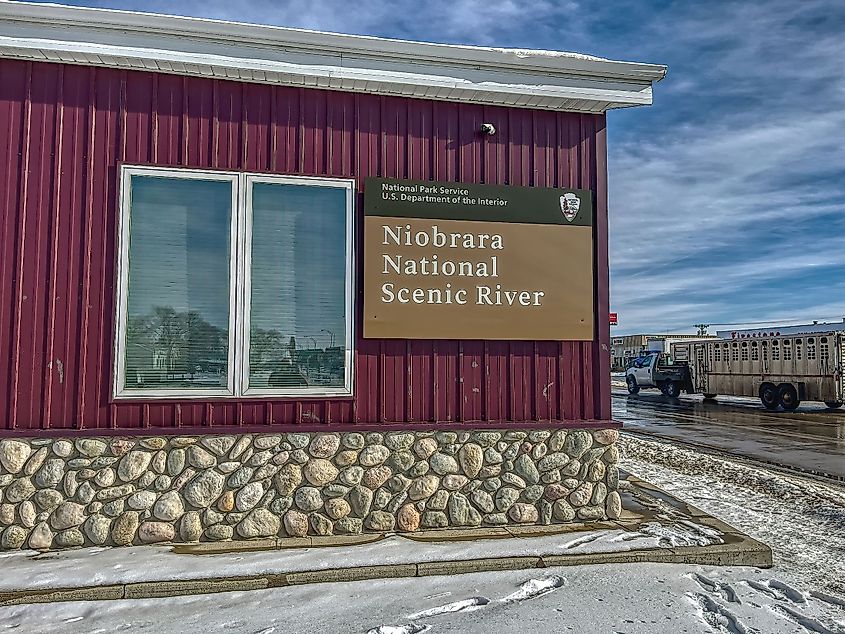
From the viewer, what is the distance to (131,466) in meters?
5.11

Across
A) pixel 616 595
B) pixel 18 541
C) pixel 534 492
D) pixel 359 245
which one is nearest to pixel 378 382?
pixel 359 245

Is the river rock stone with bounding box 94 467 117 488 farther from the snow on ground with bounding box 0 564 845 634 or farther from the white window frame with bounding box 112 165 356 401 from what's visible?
the snow on ground with bounding box 0 564 845 634

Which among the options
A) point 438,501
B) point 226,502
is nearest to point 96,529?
point 226,502

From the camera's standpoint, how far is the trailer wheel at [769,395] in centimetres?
2128

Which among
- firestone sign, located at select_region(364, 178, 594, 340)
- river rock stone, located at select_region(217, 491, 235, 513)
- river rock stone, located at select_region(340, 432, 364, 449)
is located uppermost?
firestone sign, located at select_region(364, 178, 594, 340)

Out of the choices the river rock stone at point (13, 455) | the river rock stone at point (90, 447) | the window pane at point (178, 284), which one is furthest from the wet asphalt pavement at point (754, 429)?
the river rock stone at point (13, 455)

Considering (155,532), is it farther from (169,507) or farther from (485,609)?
(485,609)

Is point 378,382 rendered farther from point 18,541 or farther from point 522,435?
point 18,541

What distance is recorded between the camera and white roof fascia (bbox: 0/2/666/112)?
16.7 feet

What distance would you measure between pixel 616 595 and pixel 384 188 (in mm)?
3855

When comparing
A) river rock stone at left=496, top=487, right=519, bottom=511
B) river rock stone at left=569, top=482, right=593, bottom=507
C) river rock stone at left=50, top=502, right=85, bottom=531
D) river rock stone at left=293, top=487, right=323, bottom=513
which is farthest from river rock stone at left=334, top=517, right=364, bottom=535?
river rock stone at left=50, top=502, right=85, bottom=531

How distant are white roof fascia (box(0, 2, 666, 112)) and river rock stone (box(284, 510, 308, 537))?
3848mm

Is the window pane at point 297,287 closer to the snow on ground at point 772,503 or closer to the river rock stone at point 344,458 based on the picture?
the river rock stone at point 344,458

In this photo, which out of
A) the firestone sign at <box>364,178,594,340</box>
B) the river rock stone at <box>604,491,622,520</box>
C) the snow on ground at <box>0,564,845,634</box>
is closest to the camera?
the snow on ground at <box>0,564,845,634</box>
